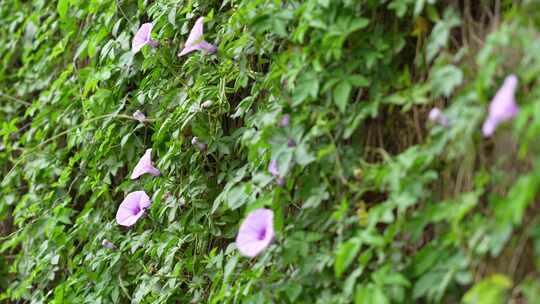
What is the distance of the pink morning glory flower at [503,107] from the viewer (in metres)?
1.39

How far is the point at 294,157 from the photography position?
70.8 inches

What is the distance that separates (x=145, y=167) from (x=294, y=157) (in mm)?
699

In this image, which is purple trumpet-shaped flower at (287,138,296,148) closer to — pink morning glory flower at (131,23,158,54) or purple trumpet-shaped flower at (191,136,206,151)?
purple trumpet-shaped flower at (191,136,206,151)

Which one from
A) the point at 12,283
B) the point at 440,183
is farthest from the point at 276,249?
the point at 12,283

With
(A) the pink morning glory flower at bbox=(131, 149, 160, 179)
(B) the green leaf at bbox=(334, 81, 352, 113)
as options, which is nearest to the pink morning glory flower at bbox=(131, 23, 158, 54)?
(A) the pink morning glory flower at bbox=(131, 149, 160, 179)

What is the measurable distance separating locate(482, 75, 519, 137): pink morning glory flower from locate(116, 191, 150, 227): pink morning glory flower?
1219 mm

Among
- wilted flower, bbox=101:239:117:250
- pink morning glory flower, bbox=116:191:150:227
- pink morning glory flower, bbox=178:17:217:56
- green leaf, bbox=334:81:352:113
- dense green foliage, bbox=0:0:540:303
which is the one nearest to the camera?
dense green foliage, bbox=0:0:540:303

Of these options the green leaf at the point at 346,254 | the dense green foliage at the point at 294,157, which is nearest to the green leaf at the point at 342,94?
the dense green foliage at the point at 294,157

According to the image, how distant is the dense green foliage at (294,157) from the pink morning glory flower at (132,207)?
0.04 m

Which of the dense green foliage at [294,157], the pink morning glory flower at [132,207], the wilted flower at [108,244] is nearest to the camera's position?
the dense green foliage at [294,157]

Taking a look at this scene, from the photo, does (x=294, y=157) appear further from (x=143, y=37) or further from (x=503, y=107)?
(x=143, y=37)

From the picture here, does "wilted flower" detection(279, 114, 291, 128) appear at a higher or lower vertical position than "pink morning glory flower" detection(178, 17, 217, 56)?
lower

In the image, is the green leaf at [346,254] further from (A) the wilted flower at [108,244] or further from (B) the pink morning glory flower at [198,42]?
(A) the wilted flower at [108,244]

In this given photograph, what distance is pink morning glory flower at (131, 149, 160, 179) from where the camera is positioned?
93.4 inches
